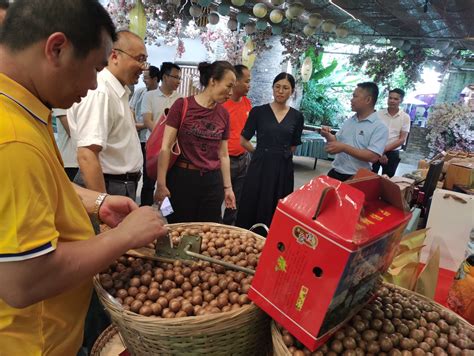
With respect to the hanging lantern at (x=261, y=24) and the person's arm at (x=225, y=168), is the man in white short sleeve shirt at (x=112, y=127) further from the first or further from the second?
the hanging lantern at (x=261, y=24)

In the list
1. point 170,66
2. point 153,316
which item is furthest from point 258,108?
point 153,316

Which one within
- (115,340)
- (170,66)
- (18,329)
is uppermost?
(170,66)

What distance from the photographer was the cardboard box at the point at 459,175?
7.62ft

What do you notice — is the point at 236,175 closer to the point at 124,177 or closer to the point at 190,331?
the point at 124,177

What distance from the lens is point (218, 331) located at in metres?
0.80

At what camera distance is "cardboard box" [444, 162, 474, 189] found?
7.62 feet

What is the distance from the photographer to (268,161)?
2990 mm

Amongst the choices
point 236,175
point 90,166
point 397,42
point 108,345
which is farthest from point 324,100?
point 108,345

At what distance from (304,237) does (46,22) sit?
2.24 feet

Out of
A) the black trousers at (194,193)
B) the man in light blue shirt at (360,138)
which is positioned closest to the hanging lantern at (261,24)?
the man in light blue shirt at (360,138)

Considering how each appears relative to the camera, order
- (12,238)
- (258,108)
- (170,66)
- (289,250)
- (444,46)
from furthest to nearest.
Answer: (444,46), (170,66), (258,108), (289,250), (12,238)

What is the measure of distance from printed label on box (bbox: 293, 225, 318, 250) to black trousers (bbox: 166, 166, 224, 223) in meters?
1.77

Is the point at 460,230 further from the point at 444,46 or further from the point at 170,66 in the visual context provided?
the point at 444,46

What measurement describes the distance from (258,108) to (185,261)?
222 cm
